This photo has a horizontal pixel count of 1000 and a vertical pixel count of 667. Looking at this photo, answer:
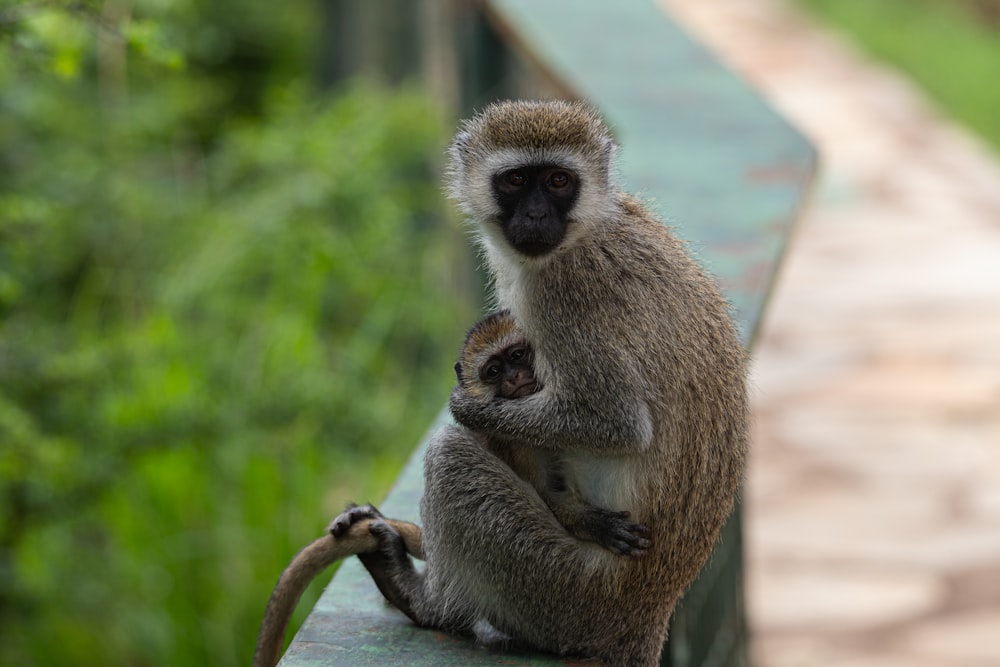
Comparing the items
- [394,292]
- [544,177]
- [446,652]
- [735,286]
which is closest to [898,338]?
[394,292]

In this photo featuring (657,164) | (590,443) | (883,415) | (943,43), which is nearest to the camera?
(590,443)

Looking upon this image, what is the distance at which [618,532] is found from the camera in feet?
9.18

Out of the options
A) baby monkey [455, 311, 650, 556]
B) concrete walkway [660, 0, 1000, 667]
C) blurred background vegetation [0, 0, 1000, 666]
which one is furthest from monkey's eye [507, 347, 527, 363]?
concrete walkway [660, 0, 1000, 667]

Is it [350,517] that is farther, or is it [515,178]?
[515,178]

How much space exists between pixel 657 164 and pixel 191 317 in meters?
3.13

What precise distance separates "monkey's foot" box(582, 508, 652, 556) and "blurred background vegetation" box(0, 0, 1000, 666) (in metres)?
1.51

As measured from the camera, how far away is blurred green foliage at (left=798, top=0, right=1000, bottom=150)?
1345cm

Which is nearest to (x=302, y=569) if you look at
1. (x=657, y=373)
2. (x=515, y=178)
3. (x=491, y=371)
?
(x=491, y=371)

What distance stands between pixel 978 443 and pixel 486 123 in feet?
14.6

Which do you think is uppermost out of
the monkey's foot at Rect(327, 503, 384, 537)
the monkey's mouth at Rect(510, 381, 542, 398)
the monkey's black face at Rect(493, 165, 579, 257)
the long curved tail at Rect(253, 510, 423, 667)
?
the monkey's black face at Rect(493, 165, 579, 257)

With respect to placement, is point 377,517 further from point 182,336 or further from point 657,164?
point 182,336

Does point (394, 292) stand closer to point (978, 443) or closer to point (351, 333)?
point (351, 333)

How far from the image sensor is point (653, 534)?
9.30 ft

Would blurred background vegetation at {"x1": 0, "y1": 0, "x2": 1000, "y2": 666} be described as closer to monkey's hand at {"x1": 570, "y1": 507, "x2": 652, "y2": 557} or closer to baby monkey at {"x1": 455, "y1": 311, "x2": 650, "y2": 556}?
baby monkey at {"x1": 455, "y1": 311, "x2": 650, "y2": 556}
